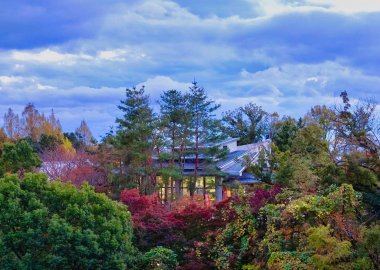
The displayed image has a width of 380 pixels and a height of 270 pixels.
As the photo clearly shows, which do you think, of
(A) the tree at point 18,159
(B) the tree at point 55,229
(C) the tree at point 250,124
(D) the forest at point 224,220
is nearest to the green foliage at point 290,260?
(D) the forest at point 224,220

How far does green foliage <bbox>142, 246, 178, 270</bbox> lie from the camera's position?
428 inches

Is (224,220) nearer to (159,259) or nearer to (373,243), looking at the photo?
(159,259)

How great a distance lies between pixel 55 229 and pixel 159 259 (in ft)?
7.64

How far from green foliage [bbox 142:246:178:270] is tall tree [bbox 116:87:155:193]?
1297 centimetres

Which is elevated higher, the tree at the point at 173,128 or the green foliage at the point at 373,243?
the tree at the point at 173,128

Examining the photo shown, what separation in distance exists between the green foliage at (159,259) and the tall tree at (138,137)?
12973 mm

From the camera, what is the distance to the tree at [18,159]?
16562 millimetres

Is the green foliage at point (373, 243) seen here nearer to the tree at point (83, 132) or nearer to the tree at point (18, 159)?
the tree at point (18, 159)

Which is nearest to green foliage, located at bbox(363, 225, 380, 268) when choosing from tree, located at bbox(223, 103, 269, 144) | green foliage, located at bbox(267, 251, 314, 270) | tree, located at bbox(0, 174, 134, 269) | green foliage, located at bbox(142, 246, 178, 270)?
green foliage, located at bbox(267, 251, 314, 270)

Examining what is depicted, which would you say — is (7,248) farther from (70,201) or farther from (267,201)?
(267,201)

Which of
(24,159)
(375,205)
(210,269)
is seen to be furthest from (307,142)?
(24,159)

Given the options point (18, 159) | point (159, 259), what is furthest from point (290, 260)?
point (18, 159)

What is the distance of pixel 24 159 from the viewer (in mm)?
16859

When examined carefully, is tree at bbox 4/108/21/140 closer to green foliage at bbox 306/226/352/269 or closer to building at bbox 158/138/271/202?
building at bbox 158/138/271/202
